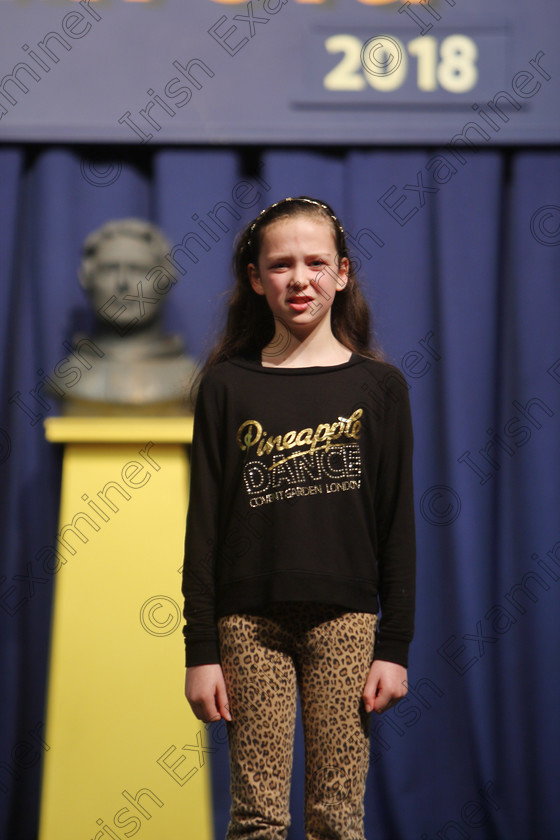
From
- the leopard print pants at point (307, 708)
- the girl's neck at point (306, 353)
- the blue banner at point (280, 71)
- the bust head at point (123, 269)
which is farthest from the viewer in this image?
the blue banner at point (280, 71)

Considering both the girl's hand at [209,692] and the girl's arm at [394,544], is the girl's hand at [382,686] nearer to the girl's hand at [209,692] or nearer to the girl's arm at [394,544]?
the girl's arm at [394,544]

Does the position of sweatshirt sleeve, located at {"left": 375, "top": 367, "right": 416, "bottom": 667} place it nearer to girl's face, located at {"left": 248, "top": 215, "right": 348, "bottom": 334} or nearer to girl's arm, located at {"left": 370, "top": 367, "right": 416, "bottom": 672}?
girl's arm, located at {"left": 370, "top": 367, "right": 416, "bottom": 672}

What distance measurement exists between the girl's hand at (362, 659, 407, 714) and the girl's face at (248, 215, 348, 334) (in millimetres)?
462

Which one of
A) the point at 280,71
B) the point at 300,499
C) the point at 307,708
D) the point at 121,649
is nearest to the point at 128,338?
the point at 121,649

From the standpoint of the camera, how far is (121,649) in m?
1.76

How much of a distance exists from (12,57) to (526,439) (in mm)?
1513

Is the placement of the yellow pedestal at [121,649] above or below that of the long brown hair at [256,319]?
below

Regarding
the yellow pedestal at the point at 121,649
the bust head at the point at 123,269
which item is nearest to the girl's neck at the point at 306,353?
the yellow pedestal at the point at 121,649

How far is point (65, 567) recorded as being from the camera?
5.84 ft

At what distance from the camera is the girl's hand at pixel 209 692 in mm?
1128

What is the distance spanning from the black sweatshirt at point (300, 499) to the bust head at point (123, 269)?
723 mm

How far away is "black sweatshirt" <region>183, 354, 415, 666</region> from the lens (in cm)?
113

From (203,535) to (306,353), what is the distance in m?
0.29

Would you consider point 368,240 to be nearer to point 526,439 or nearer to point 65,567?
point 526,439
